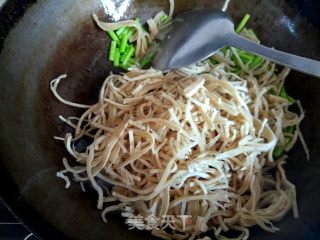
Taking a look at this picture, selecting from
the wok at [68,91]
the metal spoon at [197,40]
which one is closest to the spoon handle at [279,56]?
the metal spoon at [197,40]

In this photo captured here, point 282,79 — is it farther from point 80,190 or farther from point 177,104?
point 80,190

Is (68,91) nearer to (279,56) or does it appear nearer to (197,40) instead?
(197,40)

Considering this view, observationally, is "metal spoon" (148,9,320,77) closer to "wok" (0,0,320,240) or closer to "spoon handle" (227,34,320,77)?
"spoon handle" (227,34,320,77)

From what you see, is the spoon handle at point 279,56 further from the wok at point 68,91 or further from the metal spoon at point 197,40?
the wok at point 68,91

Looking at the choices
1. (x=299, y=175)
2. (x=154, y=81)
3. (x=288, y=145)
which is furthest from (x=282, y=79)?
(x=154, y=81)

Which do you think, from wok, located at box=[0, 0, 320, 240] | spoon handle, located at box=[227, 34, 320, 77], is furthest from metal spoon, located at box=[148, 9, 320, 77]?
wok, located at box=[0, 0, 320, 240]

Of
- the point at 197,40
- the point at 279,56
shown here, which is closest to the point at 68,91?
the point at 197,40
